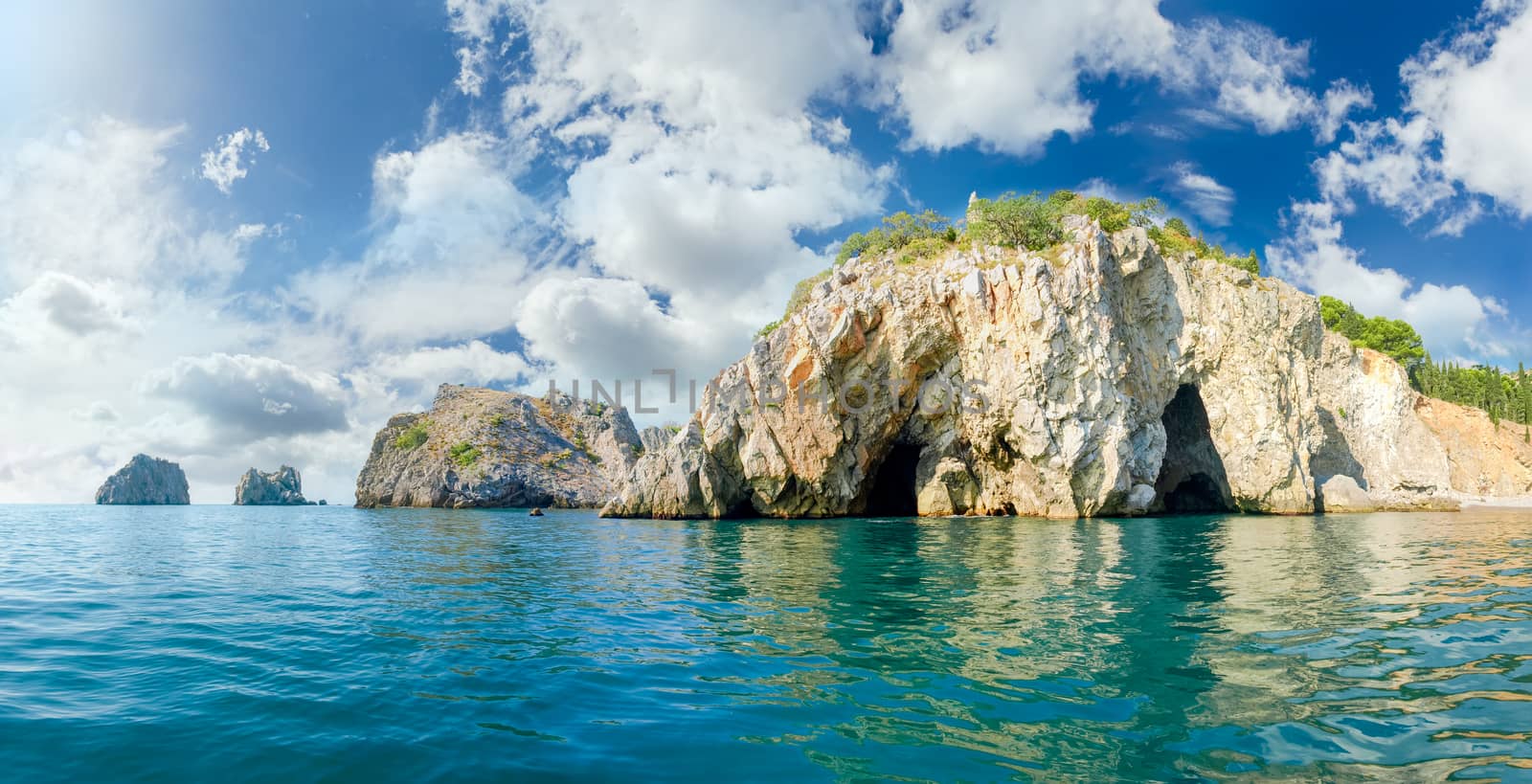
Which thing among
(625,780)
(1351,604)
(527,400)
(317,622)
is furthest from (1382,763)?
(527,400)

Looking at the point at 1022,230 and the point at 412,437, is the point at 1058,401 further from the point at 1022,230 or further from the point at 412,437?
the point at 412,437

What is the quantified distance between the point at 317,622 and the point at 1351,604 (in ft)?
56.5

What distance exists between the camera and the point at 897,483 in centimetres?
5553

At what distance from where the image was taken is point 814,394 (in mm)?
45125

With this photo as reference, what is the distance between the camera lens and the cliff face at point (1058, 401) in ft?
134

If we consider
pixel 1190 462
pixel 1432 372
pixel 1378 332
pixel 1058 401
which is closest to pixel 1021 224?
pixel 1058 401

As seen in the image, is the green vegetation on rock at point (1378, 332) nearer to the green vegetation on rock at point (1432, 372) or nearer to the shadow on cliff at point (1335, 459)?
the green vegetation on rock at point (1432, 372)

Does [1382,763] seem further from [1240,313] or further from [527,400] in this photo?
[527,400]

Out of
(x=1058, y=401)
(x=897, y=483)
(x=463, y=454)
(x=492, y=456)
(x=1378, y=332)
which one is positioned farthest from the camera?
(x=492, y=456)

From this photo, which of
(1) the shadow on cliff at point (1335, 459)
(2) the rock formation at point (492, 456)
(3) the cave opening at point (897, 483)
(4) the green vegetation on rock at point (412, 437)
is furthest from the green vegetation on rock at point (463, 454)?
(1) the shadow on cliff at point (1335, 459)

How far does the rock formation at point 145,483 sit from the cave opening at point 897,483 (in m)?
151

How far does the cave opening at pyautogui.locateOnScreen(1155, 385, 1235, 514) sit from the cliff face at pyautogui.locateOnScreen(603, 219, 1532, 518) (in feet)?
0.49

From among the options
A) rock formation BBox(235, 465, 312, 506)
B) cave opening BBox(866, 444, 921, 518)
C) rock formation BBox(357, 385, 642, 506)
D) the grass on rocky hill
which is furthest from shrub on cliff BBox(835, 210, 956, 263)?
rock formation BBox(235, 465, 312, 506)

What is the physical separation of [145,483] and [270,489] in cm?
2297
